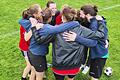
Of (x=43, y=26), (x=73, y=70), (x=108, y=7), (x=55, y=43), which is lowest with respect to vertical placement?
(x=108, y=7)

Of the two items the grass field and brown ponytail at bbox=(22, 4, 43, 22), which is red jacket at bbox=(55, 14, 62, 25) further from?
the grass field

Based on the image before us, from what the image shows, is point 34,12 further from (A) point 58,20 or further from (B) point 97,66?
(B) point 97,66

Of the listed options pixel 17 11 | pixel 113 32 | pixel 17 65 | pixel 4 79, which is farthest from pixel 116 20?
pixel 4 79

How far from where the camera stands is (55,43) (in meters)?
4.09

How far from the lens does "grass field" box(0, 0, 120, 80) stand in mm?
5760

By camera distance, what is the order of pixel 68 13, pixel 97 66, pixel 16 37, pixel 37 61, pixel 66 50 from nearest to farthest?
pixel 68 13 < pixel 66 50 < pixel 37 61 < pixel 97 66 < pixel 16 37

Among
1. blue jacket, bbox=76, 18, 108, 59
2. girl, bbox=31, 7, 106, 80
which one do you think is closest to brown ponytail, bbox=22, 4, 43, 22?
girl, bbox=31, 7, 106, 80

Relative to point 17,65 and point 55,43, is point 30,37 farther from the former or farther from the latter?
point 17,65

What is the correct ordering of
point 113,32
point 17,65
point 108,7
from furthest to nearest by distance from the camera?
point 108,7 < point 113,32 < point 17,65

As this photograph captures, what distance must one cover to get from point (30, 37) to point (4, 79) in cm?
159

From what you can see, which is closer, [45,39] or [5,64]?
[45,39]

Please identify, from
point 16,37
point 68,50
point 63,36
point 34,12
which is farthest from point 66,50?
point 16,37

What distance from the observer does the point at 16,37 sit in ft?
24.6

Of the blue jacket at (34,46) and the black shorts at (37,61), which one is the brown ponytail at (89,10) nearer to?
the blue jacket at (34,46)
